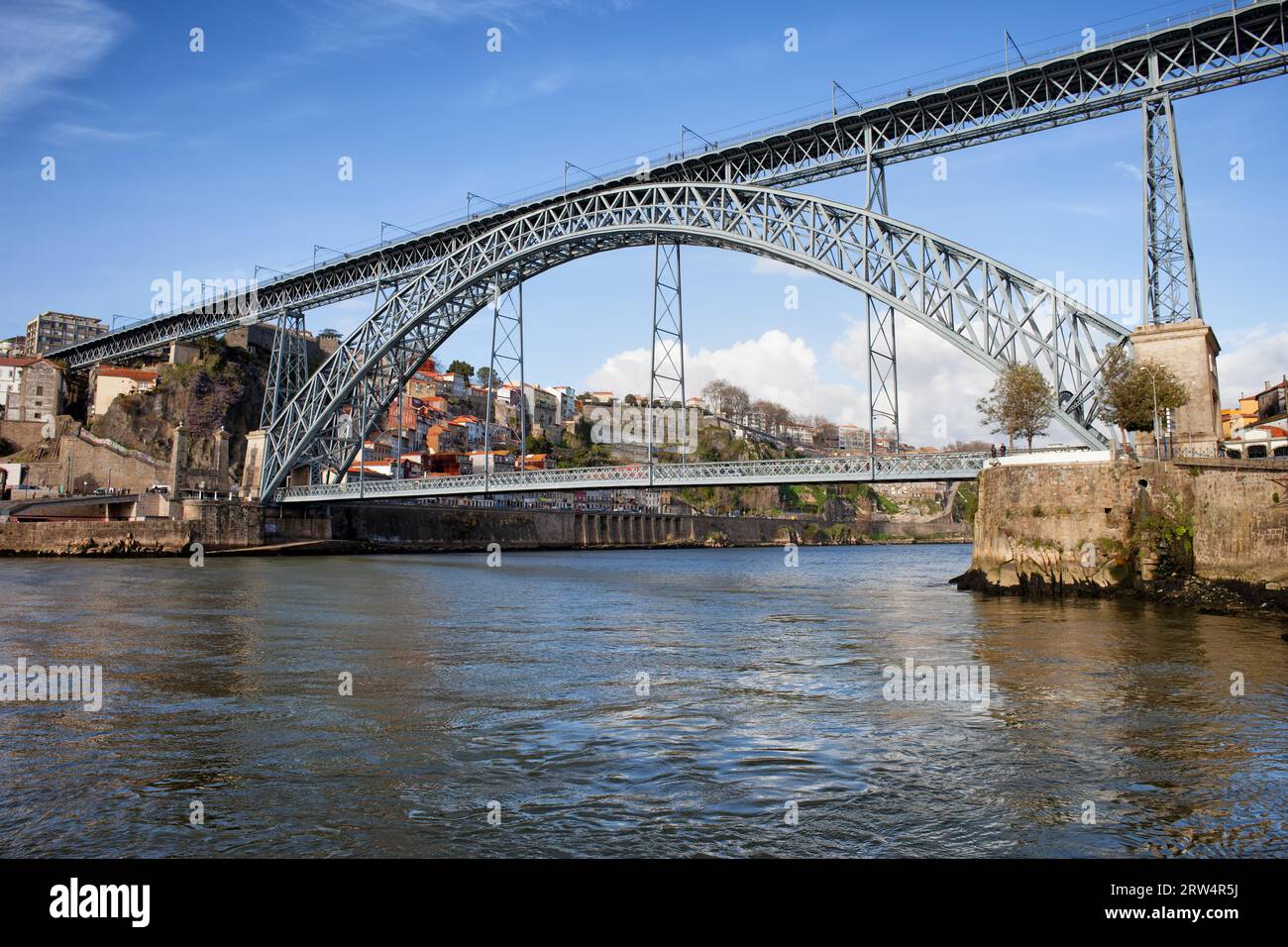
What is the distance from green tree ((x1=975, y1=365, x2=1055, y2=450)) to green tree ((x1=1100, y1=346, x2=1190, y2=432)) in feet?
7.34

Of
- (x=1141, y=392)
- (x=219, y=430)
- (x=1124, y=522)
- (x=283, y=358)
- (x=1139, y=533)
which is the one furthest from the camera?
(x=219, y=430)

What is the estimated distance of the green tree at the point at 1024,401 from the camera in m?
27.2

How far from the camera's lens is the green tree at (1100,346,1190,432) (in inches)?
852

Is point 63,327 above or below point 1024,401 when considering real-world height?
above

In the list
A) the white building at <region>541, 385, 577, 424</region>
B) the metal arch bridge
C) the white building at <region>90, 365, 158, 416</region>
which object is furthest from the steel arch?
the white building at <region>541, 385, 577, 424</region>

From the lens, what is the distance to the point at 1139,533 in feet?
65.0

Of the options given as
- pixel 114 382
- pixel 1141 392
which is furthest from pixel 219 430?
pixel 1141 392

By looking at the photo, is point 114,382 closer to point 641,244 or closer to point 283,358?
point 283,358

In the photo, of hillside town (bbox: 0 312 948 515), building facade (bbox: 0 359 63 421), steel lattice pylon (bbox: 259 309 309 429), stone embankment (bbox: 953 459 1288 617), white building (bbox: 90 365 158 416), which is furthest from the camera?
building facade (bbox: 0 359 63 421)

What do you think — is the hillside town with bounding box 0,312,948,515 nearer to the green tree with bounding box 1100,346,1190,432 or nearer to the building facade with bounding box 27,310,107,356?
the building facade with bounding box 27,310,107,356

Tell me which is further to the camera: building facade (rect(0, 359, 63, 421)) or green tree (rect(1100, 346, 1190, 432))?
building facade (rect(0, 359, 63, 421))

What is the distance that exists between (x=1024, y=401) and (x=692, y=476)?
12.5 m
